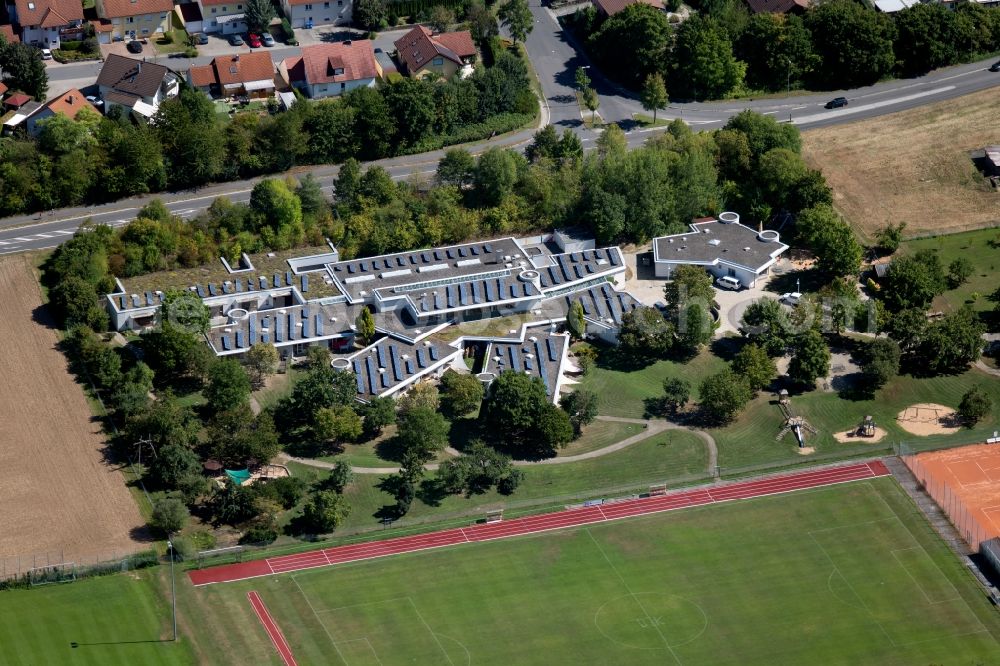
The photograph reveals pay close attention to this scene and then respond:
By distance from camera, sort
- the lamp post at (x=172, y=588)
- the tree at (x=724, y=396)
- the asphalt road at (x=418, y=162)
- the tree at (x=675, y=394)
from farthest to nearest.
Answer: the asphalt road at (x=418, y=162) → the tree at (x=675, y=394) → the tree at (x=724, y=396) → the lamp post at (x=172, y=588)

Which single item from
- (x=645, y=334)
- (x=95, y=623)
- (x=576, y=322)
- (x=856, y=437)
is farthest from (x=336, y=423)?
(x=856, y=437)

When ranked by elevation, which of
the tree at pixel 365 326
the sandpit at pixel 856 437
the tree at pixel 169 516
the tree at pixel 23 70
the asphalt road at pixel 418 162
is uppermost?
the tree at pixel 23 70

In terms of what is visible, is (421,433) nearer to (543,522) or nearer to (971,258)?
(543,522)

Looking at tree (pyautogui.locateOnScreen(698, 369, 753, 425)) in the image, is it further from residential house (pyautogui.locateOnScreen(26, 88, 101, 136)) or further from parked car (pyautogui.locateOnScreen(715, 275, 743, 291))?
residential house (pyautogui.locateOnScreen(26, 88, 101, 136))

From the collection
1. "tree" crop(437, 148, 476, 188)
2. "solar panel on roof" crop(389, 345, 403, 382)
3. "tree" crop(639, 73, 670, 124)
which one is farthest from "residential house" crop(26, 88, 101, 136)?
"tree" crop(639, 73, 670, 124)

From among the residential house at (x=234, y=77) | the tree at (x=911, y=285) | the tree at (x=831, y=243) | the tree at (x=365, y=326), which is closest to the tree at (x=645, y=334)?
the tree at (x=831, y=243)

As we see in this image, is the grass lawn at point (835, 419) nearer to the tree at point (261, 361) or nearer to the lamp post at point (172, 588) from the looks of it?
the tree at point (261, 361)
